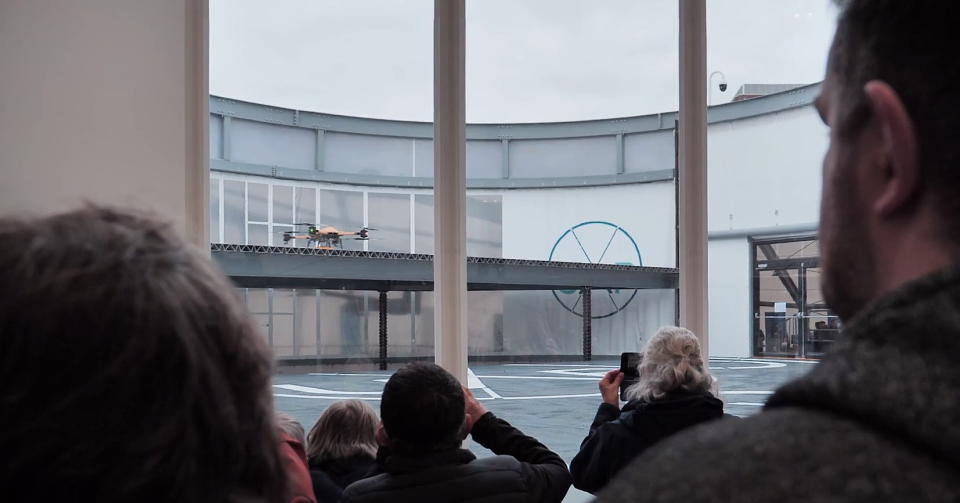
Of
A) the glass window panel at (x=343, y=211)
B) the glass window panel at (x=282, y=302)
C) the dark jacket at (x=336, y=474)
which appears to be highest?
the glass window panel at (x=343, y=211)

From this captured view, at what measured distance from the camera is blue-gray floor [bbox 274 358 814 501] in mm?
3234

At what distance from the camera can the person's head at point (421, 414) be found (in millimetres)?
1638

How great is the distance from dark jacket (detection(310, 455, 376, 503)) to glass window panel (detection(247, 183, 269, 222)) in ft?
4.68

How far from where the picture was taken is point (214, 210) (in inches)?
121

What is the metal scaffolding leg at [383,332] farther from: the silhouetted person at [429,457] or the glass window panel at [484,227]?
the silhouetted person at [429,457]

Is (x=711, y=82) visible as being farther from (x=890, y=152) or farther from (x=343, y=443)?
(x=890, y=152)

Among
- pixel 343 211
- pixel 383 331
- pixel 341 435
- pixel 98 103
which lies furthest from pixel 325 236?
pixel 341 435

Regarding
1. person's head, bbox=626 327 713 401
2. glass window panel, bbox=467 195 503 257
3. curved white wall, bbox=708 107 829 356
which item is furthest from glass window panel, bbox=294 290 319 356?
curved white wall, bbox=708 107 829 356

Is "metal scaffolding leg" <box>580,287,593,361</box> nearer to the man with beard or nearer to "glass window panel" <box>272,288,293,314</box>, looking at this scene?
"glass window panel" <box>272,288,293,314</box>

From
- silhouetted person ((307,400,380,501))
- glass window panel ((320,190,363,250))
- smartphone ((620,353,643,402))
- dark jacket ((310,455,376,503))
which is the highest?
glass window panel ((320,190,363,250))

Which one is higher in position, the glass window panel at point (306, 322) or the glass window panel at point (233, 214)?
the glass window panel at point (233, 214)

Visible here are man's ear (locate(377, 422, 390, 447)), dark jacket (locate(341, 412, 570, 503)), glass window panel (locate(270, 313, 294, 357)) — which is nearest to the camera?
dark jacket (locate(341, 412, 570, 503))

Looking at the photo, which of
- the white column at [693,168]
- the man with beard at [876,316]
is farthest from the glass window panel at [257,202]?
the man with beard at [876,316]

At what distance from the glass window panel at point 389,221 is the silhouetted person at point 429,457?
160 cm
